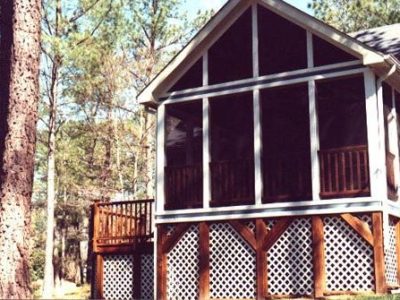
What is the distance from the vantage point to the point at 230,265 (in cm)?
1432

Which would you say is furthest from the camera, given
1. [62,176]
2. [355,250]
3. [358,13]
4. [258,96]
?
[62,176]

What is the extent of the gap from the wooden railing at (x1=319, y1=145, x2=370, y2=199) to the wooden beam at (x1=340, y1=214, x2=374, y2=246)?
0.46 meters

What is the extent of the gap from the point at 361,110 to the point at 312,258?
4131 millimetres

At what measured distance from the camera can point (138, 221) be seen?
55.8ft

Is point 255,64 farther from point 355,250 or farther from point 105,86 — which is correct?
point 105,86

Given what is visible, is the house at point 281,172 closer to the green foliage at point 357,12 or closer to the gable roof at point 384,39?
the gable roof at point 384,39

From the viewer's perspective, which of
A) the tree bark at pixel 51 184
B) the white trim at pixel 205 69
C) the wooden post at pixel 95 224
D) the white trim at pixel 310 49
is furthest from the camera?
the tree bark at pixel 51 184

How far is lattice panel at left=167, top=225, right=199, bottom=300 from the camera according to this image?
1473cm

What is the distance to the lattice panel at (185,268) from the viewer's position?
1473 cm

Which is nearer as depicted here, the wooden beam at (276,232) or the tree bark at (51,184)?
the wooden beam at (276,232)

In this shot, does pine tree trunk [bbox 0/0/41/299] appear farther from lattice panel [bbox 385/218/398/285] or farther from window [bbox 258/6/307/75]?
lattice panel [bbox 385/218/398/285]

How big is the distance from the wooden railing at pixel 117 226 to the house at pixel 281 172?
13cm

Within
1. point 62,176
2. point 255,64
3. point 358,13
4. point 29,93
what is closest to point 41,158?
point 62,176

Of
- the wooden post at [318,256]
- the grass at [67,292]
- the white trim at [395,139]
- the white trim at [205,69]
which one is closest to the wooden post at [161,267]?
the white trim at [205,69]
